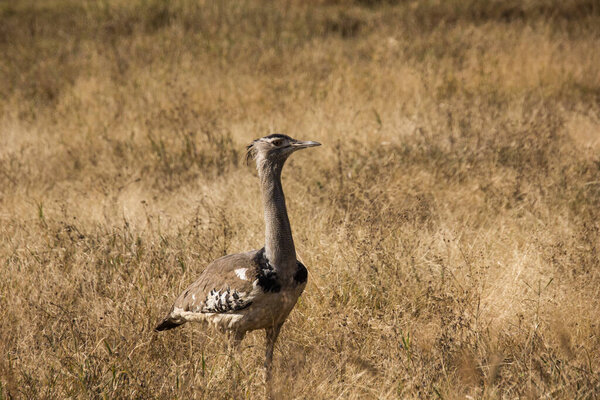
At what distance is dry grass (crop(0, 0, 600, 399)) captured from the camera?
9.80ft

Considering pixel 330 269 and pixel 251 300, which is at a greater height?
pixel 251 300

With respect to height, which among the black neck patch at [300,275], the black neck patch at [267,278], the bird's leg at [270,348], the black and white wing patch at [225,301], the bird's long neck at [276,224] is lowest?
the bird's leg at [270,348]

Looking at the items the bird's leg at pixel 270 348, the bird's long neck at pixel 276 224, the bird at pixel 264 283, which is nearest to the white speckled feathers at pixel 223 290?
the bird at pixel 264 283

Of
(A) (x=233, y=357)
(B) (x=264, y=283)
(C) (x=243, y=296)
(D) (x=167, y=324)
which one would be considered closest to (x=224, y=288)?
(C) (x=243, y=296)

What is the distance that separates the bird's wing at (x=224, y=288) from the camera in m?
2.86

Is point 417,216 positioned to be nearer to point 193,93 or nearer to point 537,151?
point 537,151

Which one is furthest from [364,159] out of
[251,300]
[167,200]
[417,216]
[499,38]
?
[499,38]

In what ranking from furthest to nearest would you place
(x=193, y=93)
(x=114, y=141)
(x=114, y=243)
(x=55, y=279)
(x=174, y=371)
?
(x=193, y=93)
(x=114, y=141)
(x=114, y=243)
(x=55, y=279)
(x=174, y=371)

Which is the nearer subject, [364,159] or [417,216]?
[417,216]

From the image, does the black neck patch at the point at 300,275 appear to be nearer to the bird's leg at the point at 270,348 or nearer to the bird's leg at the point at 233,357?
the bird's leg at the point at 270,348

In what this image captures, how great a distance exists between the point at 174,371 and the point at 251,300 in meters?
0.53

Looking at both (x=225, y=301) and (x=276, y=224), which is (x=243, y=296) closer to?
(x=225, y=301)

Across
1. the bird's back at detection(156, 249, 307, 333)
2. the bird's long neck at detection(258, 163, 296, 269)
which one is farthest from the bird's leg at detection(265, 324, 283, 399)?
the bird's long neck at detection(258, 163, 296, 269)

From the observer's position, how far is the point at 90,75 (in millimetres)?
9000
